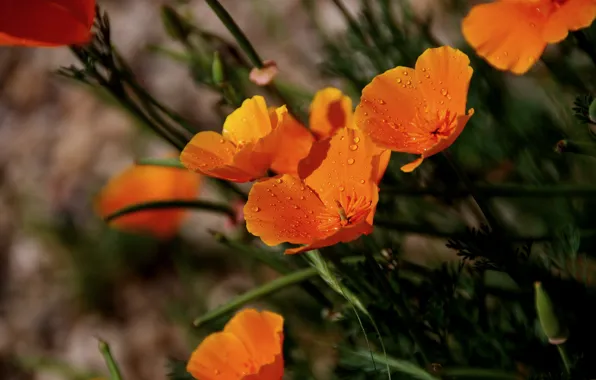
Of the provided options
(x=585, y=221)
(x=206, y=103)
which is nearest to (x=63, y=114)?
(x=206, y=103)

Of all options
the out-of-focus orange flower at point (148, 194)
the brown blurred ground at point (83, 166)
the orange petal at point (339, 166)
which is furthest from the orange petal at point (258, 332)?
the brown blurred ground at point (83, 166)

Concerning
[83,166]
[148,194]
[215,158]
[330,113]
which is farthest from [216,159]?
[83,166]

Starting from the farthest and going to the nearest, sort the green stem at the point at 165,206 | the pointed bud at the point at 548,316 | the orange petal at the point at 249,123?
the green stem at the point at 165,206
the orange petal at the point at 249,123
the pointed bud at the point at 548,316

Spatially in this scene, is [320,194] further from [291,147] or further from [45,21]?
[45,21]

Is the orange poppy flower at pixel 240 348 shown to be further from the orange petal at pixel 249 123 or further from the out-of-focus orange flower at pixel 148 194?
the out-of-focus orange flower at pixel 148 194

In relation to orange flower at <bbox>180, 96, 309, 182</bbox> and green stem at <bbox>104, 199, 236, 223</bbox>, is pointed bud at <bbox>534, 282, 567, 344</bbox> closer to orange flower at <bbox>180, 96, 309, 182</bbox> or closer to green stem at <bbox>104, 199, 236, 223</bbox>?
orange flower at <bbox>180, 96, 309, 182</bbox>

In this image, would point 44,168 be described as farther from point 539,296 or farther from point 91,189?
point 539,296
